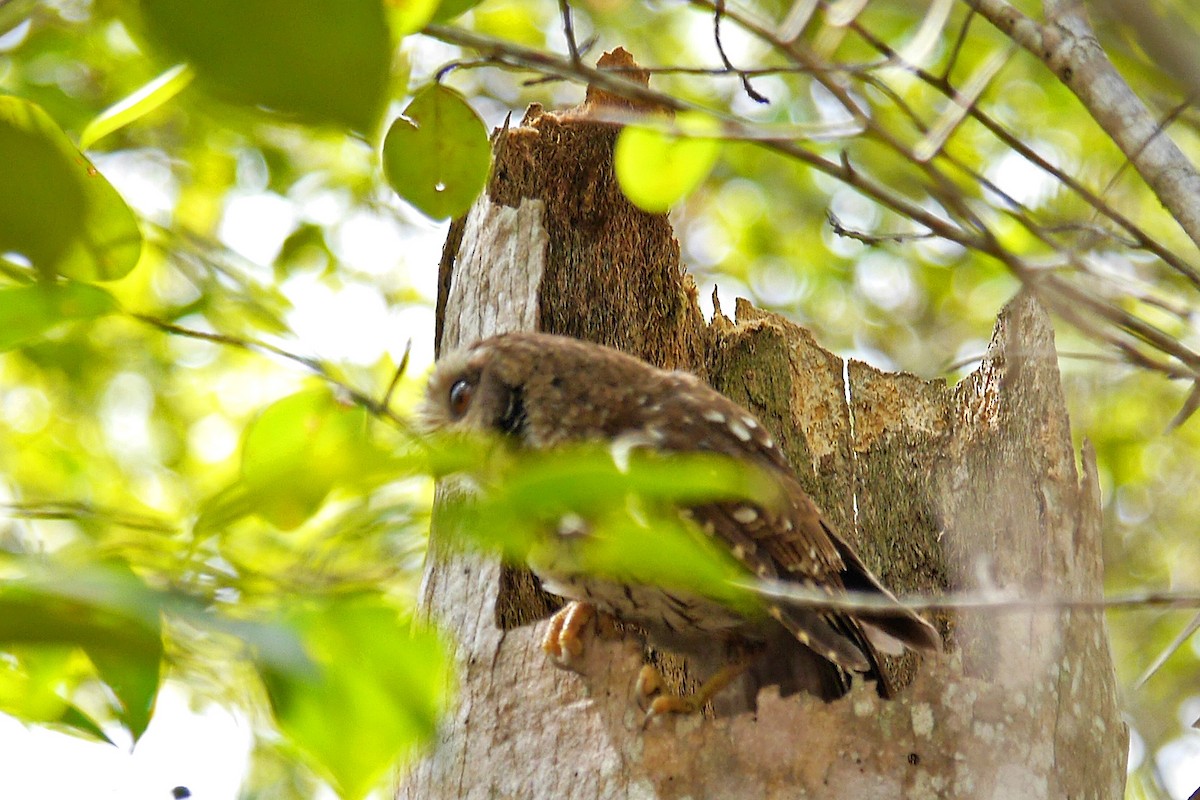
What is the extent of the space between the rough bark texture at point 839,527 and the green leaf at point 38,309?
0.87 meters

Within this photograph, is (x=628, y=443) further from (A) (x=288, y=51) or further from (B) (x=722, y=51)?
(A) (x=288, y=51)

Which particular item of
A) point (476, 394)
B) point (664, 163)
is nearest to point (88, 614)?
point (664, 163)

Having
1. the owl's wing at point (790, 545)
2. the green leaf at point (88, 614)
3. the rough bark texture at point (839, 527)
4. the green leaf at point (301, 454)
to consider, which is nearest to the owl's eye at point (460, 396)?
the rough bark texture at point (839, 527)

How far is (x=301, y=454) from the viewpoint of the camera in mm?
809

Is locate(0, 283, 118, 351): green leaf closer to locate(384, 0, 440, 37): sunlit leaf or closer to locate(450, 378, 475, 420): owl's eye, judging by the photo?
locate(384, 0, 440, 37): sunlit leaf

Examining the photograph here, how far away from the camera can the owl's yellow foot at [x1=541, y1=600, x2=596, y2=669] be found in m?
2.54

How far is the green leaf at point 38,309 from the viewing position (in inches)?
39.3

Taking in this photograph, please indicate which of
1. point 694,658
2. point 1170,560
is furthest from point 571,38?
point 1170,560

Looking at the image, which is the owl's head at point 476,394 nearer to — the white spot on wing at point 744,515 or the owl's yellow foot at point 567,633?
the owl's yellow foot at point 567,633

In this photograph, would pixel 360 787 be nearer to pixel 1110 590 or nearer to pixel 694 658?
pixel 694 658

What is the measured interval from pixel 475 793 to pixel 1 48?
5.50ft

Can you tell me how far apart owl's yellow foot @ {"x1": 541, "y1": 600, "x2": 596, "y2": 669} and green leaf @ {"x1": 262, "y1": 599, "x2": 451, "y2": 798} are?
1.78m

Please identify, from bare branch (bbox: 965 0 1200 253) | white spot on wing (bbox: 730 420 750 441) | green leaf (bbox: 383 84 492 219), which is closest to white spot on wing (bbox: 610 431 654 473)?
white spot on wing (bbox: 730 420 750 441)

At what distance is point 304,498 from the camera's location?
2.51ft
